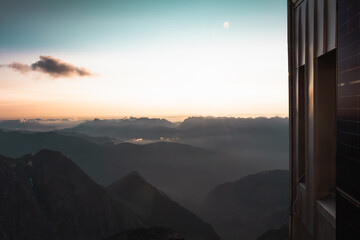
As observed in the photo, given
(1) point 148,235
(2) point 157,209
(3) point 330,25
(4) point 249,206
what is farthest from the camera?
(4) point 249,206

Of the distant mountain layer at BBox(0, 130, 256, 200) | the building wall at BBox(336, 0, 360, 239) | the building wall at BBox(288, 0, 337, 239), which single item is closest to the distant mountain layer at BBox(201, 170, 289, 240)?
the distant mountain layer at BBox(0, 130, 256, 200)

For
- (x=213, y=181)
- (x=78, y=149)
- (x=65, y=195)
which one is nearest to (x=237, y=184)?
(x=213, y=181)

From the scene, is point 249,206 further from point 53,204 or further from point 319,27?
point 319,27

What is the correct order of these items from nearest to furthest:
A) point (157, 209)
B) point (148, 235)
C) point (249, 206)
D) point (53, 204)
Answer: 1. point (148, 235)
2. point (53, 204)
3. point (157, 209)
4. point (249, 206)

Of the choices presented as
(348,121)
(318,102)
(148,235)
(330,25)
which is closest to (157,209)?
(148,235)

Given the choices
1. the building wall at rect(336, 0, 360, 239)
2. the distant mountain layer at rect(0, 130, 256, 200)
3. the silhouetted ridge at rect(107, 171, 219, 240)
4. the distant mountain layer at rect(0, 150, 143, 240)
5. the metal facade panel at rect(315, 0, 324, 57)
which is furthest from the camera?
the distant mountain layer at rect(0, 130, 256, 200)

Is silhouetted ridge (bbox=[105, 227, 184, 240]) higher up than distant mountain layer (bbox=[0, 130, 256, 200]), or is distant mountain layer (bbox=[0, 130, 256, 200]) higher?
silhouetted ridge (bbox=[105, 227, 184, 240])

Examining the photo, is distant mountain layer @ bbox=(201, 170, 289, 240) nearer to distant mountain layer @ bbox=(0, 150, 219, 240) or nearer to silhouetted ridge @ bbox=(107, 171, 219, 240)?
silhouetted ridge @ bbox=(107, 171, 219, 240)
